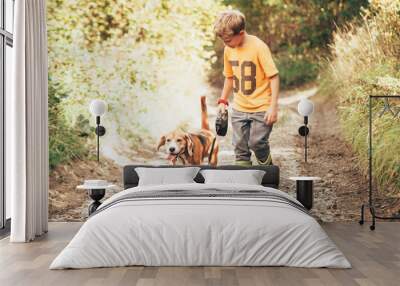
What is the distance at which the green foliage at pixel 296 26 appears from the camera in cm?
733

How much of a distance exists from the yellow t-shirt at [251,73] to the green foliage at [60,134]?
2.08 m

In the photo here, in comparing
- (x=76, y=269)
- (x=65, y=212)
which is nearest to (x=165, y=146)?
(x=65, y=212)

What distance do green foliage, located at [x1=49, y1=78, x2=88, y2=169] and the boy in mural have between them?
1.89 meters

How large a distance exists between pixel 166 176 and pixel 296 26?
8.65ft

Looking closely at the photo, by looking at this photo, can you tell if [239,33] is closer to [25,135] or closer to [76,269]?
[25,135]

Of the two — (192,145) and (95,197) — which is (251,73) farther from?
(95,197)

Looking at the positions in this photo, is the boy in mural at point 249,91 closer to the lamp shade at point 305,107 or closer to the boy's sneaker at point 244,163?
the boy's sneaker at point 244,163

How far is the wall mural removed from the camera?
23.9 ft

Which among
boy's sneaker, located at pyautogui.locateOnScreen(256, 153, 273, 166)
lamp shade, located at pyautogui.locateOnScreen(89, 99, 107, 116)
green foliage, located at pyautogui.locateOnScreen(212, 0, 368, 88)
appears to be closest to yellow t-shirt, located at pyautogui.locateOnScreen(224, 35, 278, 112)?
green foliage, located at pyautogui.locateOnScreen(212, 0, 368, 88)

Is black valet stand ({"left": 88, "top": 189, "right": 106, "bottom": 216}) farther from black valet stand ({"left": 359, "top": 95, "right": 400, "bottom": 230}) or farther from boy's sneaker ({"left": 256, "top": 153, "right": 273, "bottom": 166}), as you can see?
black valet stand ({"left": 359, "top": 95, "right": 400, "bottom": 230})

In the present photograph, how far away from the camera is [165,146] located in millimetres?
7344

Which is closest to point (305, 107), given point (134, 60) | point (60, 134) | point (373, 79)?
point (373, 79)

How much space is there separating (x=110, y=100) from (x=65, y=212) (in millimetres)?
1566

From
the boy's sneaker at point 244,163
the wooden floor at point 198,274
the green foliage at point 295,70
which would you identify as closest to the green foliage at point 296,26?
the green foliage at point 295,70
